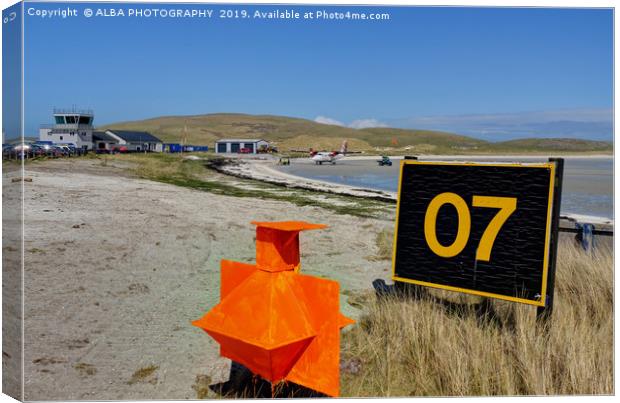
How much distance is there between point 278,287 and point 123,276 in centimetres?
572

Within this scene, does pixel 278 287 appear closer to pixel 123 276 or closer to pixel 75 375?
pixel 75 375

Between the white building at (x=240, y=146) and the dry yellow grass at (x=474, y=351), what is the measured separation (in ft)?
214

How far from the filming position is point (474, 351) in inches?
203

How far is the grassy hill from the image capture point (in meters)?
107

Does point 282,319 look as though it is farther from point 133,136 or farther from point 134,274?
point 133,136

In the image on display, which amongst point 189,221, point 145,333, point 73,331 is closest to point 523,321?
point 145,333

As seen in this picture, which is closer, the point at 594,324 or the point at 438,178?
the point at 438,178

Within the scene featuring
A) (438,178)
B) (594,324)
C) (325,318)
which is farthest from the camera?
(594,324)

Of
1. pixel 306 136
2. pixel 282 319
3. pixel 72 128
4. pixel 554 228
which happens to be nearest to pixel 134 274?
pixel 282 319

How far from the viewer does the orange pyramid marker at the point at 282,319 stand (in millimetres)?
3184

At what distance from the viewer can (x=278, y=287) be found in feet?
10.7

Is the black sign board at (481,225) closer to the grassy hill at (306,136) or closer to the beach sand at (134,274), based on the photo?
the beach sand at (134,274)

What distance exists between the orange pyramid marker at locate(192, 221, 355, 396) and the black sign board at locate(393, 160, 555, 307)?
8.01 ft

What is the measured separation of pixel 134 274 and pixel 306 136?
4742 inches
